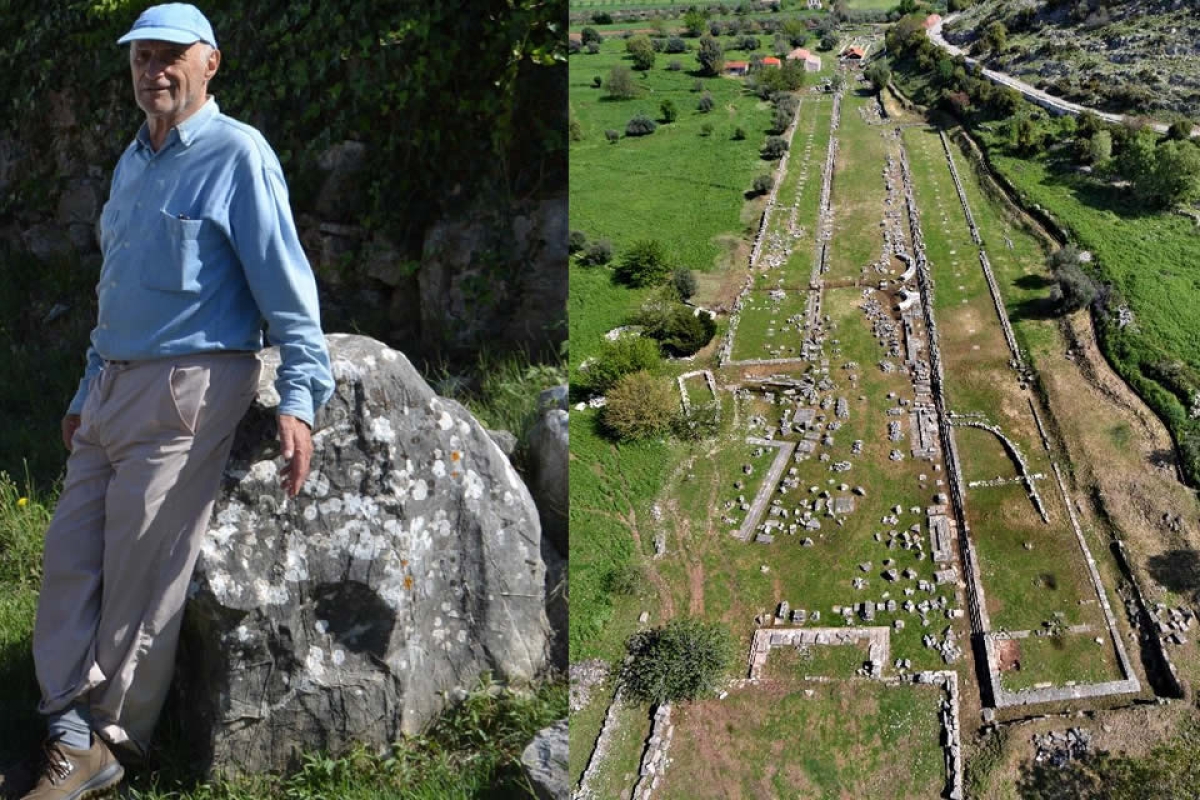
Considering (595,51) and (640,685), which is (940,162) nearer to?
(595,51)

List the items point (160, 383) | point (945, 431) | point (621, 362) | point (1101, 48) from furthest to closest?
1. point (621, 362)
2. point (1101, 48)
3. point (945, 431)
4. point (160, 383)

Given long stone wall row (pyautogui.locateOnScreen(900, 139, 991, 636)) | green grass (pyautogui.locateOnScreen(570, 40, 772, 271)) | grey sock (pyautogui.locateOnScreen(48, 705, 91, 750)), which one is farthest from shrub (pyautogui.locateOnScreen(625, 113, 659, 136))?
grey sock (pyautogui.locateOnScreen(48, 705, 91, 750))

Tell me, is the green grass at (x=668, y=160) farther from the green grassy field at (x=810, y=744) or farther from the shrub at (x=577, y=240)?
the green grassy field at (x=810, y=744)

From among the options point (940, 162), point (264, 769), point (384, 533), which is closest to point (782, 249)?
point (940, 162)

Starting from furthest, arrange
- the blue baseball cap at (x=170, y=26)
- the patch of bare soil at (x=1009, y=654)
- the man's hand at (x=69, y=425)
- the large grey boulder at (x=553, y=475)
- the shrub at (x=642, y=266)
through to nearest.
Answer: the shrub at (x=642, y=266), the large grey boulder at (x=553, y=475), the patch of bare soil at (x=1009, y=654), the man's hand at (x=69, y=425), the blue baseball cap at (x=170, y=26)

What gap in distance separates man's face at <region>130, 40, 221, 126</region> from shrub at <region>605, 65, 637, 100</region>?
1629mm

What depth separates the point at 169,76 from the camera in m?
1.73

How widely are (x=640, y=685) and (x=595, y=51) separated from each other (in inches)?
80.3

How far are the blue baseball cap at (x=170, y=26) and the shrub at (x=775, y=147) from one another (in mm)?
1884

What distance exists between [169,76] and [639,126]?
69.6 inches

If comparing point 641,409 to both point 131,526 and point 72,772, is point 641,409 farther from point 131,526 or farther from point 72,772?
point 72,772

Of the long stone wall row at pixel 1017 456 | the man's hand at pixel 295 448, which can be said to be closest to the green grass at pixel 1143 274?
the long stone wall row at pixel 1017 456

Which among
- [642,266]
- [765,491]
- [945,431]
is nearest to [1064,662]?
[945,431]

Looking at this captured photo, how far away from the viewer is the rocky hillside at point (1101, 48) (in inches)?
98.7
